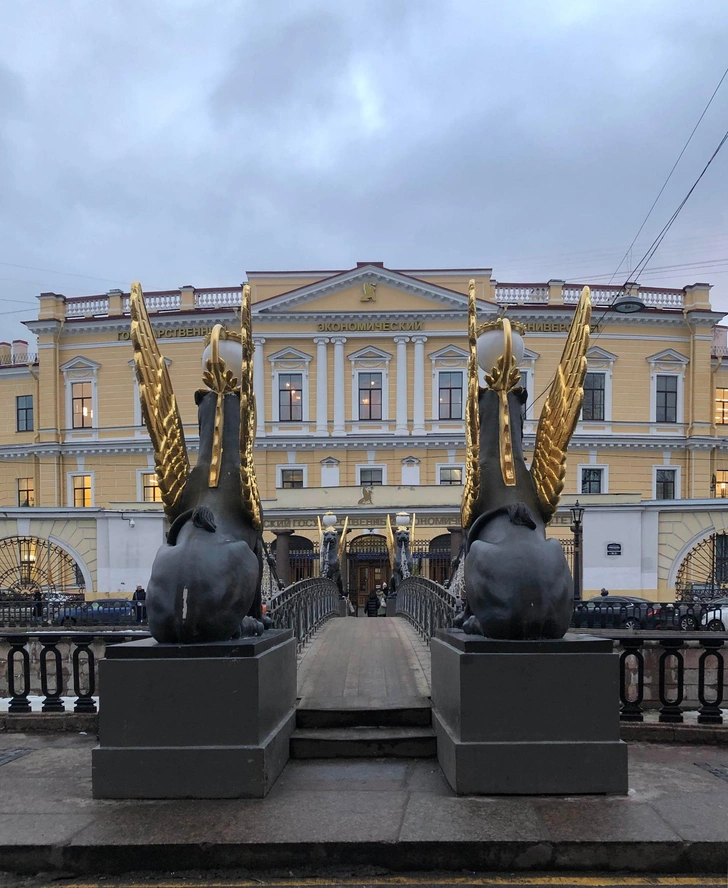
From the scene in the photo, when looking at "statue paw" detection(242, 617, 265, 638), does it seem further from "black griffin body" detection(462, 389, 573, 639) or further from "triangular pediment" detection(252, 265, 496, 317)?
"triangular pediment" detection(252, 265, 496, 317)

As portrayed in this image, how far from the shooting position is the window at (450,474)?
35.4 metres

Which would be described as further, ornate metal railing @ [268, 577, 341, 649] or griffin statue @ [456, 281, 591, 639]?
ornate metal railing @ [268, 577, 341, 649]

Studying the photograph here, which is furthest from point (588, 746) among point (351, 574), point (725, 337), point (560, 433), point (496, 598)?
point (725, 337)

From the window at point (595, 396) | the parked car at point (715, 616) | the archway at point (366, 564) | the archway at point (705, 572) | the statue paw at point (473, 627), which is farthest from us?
the window at point (595, 396)

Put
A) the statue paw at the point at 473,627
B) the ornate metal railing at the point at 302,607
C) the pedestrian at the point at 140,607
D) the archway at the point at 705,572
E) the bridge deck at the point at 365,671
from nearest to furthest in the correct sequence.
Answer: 1. the statue paw at the point at 473,627
2. the bridge deck at the point at 365,671
3. the ornate metal railing at the point at 302,607
4. the pedestrian at the point at 140,607
5. the archway at the point at 705,572

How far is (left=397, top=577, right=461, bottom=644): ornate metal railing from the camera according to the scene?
26.8 ft

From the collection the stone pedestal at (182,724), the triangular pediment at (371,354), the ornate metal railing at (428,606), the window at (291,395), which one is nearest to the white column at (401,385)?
the triangular pediment at (371,354)

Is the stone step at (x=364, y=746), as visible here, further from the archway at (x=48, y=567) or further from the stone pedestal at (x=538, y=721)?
the archway at (x=48, y=567)

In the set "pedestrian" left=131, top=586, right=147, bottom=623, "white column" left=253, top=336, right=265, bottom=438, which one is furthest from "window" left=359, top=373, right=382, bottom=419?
"pedestrian" left=131, top=586, right=147, bottom=623

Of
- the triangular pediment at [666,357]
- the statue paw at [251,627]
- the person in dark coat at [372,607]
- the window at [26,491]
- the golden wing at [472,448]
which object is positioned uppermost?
the triangular pediment at [666,357]

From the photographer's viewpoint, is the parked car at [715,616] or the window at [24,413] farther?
the window at [24,413]

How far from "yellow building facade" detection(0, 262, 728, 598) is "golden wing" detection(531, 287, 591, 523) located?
29379mm

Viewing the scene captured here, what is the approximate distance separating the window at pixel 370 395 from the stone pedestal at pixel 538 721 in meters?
31.7

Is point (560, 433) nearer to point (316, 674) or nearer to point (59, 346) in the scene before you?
Result: point (316, 674)
